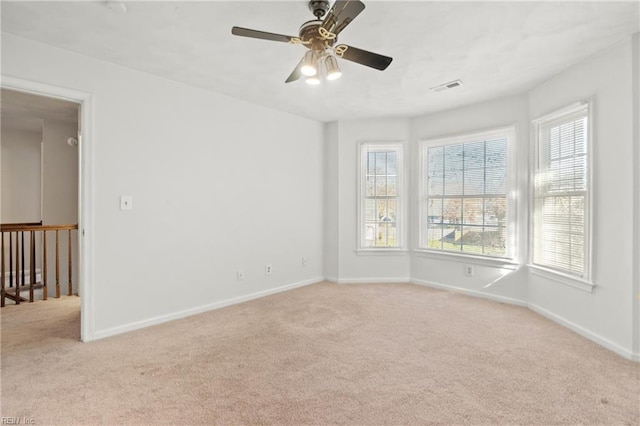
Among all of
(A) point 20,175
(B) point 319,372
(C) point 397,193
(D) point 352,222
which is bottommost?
(B) point 319,372

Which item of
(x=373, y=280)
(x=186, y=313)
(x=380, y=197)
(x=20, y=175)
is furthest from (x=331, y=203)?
(x=20, y=175)

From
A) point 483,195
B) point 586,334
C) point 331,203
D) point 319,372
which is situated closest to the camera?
point 319,372

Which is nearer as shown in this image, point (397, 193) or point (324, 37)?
point (324, 37)

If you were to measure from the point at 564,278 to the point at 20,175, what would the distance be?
25.5 ft

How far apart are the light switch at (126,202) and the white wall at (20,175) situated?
3875mm

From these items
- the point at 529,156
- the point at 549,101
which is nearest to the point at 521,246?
the point at 529,156

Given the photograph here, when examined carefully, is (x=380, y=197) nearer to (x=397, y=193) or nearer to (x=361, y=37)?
(x=397, y=193)

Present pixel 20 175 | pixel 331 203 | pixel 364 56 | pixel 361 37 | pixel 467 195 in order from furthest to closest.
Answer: pixel 20 175, pixel 331 203, pixel 467 195, pixel 361 37, pixel 364 56

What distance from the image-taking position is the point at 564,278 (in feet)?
10.5

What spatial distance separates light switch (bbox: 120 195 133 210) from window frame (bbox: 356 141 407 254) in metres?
3.06

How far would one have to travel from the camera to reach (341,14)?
1729mm

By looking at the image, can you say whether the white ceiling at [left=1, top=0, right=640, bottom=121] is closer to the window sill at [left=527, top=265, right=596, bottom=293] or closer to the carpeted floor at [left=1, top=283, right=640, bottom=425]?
the window sill at [left=527, top=265, right=596, bottom=293]

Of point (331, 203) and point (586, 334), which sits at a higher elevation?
point (331, 203)

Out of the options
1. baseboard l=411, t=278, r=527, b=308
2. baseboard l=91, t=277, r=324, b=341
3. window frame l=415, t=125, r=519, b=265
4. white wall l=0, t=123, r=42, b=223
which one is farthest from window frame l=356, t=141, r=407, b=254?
white wall l=0, t=123, r=42, b=223
